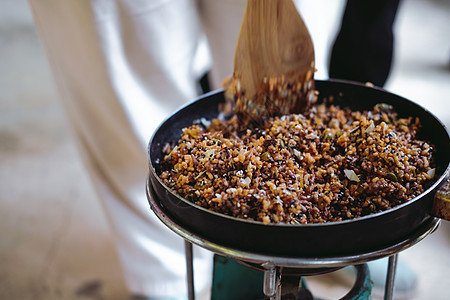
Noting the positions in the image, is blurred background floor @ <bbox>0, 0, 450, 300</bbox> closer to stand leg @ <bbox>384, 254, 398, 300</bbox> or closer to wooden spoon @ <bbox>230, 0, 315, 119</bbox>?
stand leg @ <bbox>384, 254, 398, 300</bbox>

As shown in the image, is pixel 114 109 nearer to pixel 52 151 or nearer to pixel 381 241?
pixel 381 241

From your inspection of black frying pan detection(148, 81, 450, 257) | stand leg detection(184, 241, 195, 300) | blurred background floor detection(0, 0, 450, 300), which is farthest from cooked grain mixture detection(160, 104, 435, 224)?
blurred background floor detection(0, 0, 450, 300)

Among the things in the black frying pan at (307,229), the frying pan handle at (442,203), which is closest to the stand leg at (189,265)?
the black frying pan at (307,229)

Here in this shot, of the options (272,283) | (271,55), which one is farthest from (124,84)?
(272,283)

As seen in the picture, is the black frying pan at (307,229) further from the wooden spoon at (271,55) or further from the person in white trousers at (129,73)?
the person in white trousers at (129,73)

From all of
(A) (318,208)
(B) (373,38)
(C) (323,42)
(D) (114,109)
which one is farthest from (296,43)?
(B) (373,38)

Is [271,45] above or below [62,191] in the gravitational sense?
above

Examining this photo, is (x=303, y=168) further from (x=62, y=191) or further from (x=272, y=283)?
(x=62, y=191)
